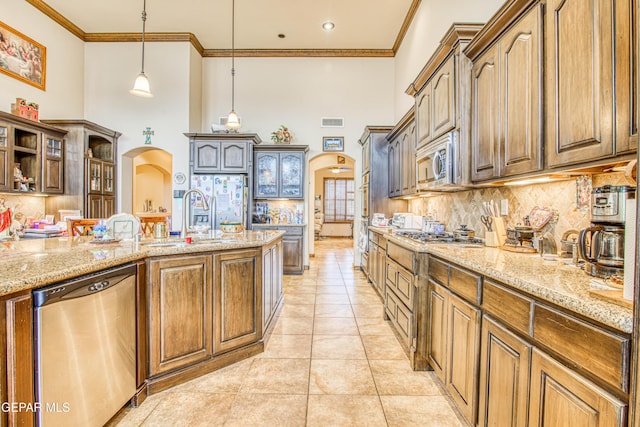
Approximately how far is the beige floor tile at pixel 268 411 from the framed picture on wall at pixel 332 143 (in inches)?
200

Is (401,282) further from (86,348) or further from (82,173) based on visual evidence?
(82,173)

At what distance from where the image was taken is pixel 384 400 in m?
2.00

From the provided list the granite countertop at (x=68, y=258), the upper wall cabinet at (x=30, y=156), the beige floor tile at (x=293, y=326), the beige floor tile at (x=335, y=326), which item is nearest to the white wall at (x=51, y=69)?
the upper wall cabinet at (x=30, y=156)

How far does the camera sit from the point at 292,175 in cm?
609

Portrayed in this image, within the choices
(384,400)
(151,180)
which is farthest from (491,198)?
(151,180)

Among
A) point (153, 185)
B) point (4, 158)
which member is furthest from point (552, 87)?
point (153, 185)

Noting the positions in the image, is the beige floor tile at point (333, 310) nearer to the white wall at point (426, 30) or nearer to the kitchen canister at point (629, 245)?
the kitchen canister at point (629, 245)

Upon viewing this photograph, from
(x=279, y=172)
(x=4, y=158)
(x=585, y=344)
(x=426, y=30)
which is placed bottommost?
(x=585, y=344)

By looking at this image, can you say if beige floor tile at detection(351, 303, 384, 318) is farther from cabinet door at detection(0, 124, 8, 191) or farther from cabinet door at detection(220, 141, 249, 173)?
cabinet door at detection(0, 124, 8, 191)

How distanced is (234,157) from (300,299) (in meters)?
2.98

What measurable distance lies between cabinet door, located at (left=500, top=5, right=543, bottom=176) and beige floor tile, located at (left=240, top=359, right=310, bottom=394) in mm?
1964

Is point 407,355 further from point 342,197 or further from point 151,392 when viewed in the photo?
point 342,197

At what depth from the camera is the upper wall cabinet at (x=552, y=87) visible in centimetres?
118

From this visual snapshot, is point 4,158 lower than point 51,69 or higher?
lower
